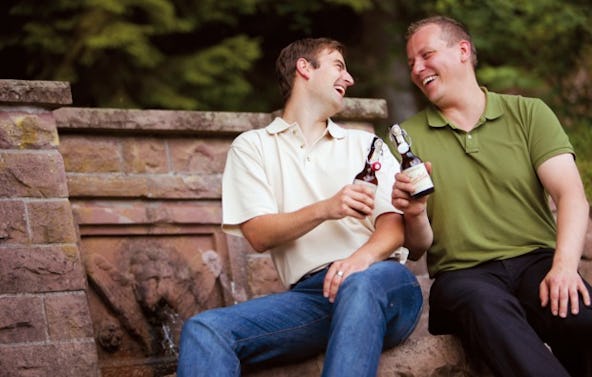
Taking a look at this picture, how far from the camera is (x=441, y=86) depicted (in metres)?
4.11

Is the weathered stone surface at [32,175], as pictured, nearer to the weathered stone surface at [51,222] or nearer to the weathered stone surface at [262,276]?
the weathered stone surface at [51,222]

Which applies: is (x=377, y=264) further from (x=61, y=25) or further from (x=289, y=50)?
(x=61, y=25)

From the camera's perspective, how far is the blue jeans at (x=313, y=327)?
3275 millimetres

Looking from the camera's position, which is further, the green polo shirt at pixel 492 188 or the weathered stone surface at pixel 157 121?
the weathered stone surface at pixel 157 121

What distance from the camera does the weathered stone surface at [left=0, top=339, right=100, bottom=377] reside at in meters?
4.00

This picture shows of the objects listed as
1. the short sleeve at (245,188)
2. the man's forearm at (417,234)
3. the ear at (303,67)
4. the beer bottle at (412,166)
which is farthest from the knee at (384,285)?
the ear at (303,67)

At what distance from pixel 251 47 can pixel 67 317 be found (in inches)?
124

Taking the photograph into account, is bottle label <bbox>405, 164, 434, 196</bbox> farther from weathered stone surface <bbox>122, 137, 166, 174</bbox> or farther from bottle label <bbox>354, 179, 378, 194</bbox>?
weathered stone surface <bbox>122, 137, 166, 174</bbox>

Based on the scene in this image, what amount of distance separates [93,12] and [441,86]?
116 inches

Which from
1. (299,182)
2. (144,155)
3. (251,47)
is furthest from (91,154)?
(251,47)

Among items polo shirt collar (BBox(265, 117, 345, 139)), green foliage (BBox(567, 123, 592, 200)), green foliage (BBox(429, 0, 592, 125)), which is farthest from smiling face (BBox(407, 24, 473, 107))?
green foliage (BBox(429, 0, 592, 125))

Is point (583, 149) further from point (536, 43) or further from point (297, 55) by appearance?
point (297, 55)

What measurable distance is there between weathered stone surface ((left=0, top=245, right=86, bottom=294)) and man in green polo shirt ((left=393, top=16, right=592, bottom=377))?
130cm

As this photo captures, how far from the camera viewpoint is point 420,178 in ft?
11.5
